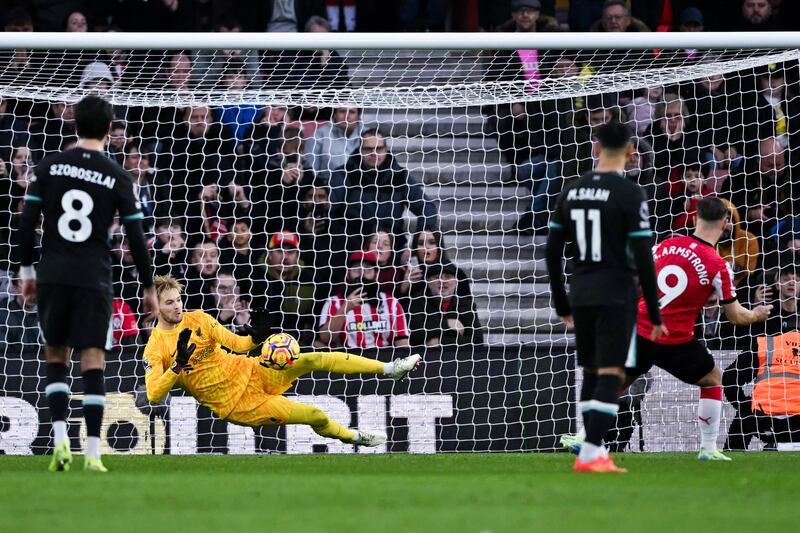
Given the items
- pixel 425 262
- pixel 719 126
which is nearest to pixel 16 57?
pixel 425 262

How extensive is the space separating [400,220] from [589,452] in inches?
214

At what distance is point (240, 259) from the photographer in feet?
39.9

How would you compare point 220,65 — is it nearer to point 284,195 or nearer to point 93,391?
point 284,195

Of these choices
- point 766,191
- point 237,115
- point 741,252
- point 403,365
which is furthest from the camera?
point 237,115

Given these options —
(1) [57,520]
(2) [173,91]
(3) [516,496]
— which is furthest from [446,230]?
(1) [57,520]

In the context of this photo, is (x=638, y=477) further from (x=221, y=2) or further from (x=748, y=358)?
(x=221, y=2)

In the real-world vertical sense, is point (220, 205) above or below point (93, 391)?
above

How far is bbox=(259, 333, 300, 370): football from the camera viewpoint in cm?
976

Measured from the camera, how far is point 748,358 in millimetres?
11070

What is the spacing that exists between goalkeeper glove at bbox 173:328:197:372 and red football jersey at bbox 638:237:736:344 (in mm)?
3294

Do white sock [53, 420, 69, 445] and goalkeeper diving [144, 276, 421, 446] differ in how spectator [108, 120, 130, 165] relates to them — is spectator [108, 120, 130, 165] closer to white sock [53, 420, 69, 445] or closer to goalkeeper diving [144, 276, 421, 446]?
goalkeeper diving [144, 276, 421, 446]

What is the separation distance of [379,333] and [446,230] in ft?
6.17

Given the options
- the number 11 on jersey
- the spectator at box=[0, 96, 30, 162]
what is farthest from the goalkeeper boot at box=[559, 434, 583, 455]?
the spectator at box=[0, 96, 30, 162]

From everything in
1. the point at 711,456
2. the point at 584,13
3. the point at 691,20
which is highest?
the point at 584,13
